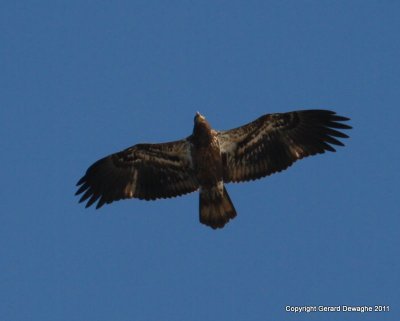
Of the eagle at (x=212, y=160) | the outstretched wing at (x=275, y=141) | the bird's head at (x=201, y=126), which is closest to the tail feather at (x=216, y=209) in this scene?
the eagle at (x=212, y=160)

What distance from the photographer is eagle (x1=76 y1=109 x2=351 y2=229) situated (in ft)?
44.8

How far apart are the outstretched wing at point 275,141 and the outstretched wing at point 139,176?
1.01m

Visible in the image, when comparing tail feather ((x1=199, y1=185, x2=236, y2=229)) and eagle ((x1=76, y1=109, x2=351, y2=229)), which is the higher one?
eagle ((x1=76, y1=109, x2=351, y2=229))

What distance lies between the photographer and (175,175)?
47.4 ft

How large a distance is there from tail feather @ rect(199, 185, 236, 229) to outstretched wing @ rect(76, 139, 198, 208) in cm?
75

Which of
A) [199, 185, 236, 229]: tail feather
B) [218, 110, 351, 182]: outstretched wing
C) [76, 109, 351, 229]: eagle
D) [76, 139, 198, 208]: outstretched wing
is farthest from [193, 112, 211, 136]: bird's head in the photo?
[199, 185, 236, 229]: tail feather

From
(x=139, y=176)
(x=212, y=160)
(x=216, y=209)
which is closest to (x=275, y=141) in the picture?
(x=212, y=160)

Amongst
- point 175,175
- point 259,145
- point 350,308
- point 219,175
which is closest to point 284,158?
point 259,145

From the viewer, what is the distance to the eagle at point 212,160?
13.7 m

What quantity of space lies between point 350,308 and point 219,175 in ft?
12.4

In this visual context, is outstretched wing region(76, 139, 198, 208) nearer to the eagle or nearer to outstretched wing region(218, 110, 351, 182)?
the eagle

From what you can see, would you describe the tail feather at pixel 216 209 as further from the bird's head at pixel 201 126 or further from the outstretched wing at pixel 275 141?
the bird's head at pixel 201 126

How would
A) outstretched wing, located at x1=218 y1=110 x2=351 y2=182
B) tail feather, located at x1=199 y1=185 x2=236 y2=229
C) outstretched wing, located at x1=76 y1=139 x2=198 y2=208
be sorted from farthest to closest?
outstretched wing, located at x1=76 y1=139 x2=198 y2=208 < outstretched wing, located at x1=218 y1=110 x2=351 y2=182 < tail feather, located at x1=199 y1=185 x2=236 y2=229

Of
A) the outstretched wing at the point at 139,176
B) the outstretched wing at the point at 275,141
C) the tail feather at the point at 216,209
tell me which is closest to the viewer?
the tail feather at the point at 216,209
